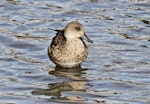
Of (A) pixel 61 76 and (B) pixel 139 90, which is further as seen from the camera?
(A) pixel 61 76

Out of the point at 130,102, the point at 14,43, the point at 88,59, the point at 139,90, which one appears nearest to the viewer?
the point at 130,102

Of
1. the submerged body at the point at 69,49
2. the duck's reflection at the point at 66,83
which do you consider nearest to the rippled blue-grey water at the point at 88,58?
the duck's reflection at the point at 66,83

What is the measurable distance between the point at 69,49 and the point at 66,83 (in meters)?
1.11

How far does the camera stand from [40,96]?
31.8ft

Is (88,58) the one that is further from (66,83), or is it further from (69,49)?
(66,83)

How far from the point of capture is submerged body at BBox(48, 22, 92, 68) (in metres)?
11.5

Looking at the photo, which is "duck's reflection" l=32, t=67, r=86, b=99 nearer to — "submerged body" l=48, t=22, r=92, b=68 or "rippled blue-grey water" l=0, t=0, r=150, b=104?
"rippled blue-grey water" l=0, t=0, r=150, b=104

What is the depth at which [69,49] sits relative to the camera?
1153 cm

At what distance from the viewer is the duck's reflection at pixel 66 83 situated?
9.95m

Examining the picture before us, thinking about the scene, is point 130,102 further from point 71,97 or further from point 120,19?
point 120,19

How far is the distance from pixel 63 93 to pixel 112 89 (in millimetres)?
735

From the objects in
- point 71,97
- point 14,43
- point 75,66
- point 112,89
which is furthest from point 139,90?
point 14,43

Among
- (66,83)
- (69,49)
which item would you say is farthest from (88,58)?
(66,83)

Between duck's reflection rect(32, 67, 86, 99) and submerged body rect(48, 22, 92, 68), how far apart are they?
0.42 feet
